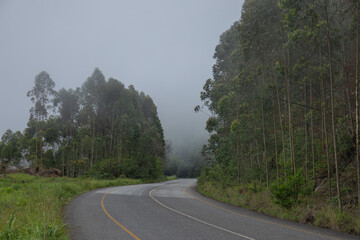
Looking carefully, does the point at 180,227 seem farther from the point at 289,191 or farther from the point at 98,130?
the point at 98,130

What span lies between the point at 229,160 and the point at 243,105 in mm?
5255

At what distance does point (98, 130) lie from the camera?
155ft

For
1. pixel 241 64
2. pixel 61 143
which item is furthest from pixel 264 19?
pixel 61 143

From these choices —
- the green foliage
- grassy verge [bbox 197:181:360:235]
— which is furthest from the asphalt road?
the green foliage

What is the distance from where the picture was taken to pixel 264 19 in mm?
14781

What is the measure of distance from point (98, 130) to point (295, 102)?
37158 mm

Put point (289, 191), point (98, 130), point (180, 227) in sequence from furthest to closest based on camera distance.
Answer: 1. point (98, 130)
2. point (289, 191)
3. point (180, 227)

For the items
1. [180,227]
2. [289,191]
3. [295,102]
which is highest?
[295,102]

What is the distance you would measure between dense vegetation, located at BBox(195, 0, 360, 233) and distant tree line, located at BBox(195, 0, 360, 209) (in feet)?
0.17

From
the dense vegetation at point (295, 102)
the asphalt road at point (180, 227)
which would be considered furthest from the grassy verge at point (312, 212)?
the asphalt road at point (180, 227)

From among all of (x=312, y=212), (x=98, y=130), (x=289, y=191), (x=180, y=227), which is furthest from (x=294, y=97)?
(x=98, y=130)

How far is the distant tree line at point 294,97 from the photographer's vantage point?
11.1 m

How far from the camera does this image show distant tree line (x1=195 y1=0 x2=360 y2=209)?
436 inches

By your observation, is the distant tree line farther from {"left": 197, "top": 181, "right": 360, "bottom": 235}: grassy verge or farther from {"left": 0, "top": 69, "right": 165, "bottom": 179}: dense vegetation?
{"left": 0, "top": 69, "right": 165, "bottom": 179}: dense vegetation
